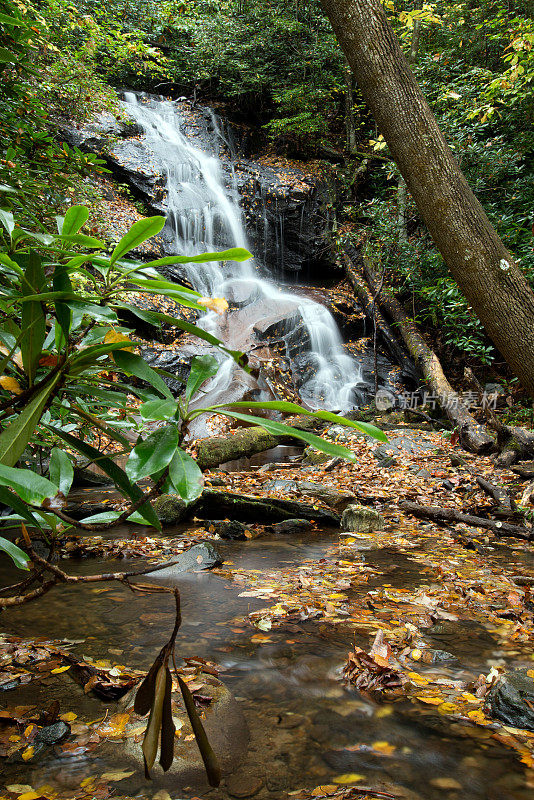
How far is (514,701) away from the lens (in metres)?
1.55

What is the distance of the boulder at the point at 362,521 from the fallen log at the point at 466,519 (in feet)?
1.54

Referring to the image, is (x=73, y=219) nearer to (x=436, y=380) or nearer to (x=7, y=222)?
(x=7, y=222)

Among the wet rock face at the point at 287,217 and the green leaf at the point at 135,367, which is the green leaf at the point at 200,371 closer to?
the green leaf at the point at 135,367

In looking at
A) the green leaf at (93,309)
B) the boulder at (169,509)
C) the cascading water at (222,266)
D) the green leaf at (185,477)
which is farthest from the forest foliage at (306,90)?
the boulder at (169,509)

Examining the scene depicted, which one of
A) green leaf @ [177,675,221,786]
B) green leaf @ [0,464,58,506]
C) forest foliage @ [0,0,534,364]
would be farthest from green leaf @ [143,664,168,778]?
forest foliage @ [0,0,534,364]

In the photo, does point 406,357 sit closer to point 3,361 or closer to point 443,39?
point 443,39

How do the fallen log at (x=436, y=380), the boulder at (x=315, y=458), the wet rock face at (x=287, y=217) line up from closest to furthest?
the boulder at (x=315, y=458) → the fallen log at (x=436, y=380) → the wet rock face at (x=287, y=217)

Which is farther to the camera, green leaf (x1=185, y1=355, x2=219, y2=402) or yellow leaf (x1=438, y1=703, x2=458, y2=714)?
yellow leaf (x1=438, y1=703, x2=458, y2=714)

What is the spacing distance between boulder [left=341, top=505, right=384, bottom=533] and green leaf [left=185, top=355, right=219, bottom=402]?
11.8 feet

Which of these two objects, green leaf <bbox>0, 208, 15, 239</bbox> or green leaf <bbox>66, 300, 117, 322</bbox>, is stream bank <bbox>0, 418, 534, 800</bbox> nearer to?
green leaf <bbox>66, 300, 117, 322</bbox>

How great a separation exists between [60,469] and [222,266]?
15.1 m

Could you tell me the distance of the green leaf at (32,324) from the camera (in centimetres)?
77

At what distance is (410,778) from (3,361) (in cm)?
153

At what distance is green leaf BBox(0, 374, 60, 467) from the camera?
2.15ft
